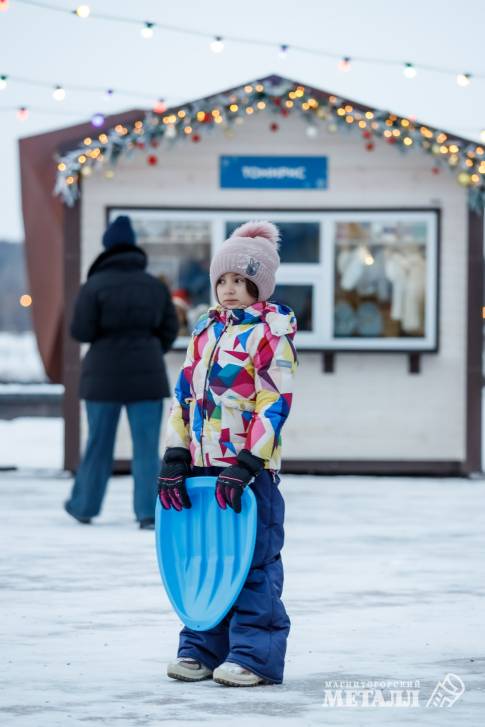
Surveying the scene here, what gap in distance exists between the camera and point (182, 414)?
5641mm

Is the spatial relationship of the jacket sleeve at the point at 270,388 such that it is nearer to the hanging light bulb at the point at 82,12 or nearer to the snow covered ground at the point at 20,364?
the hanging light bulb at the point at 82,12

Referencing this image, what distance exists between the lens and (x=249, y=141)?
1439cm

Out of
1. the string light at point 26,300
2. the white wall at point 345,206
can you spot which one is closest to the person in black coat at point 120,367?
the white wall at point 345,206

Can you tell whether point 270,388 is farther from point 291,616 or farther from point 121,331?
point 121,331

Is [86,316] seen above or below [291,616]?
above

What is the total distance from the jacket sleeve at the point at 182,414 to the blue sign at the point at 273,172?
8.83 meters

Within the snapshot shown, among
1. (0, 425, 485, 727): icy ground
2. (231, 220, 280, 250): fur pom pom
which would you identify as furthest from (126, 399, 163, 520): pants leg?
(231, 220, 280, 250): fur pom pom

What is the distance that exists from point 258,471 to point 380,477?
363 inches

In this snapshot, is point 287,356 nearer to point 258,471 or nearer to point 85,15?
point 258,471

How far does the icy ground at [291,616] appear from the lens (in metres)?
4.93

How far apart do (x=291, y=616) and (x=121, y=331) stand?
378 cm

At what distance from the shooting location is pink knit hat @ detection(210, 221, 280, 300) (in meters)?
5.61

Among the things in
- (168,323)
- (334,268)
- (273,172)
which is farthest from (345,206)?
(168,323)

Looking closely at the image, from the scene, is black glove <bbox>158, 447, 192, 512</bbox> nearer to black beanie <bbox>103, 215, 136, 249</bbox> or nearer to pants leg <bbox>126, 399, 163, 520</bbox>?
pants leg <bbox>126, 399, 163, 520</bbox>
